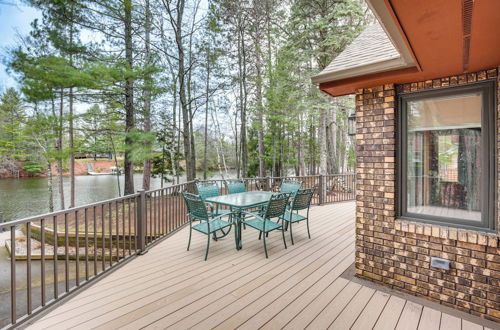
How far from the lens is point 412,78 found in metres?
2.39

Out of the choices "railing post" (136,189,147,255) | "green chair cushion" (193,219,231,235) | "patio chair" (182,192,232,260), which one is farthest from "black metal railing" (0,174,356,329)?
"green chair cushion" (193,219,231,235)

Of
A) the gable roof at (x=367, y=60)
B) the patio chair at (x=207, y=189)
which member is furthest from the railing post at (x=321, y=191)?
the gable roof at (x=367, y=60)

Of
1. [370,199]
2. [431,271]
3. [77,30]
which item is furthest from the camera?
[77,30]

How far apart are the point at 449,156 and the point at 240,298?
2610 mm

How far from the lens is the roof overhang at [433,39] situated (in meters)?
1.20

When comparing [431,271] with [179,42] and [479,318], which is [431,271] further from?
[179,42]

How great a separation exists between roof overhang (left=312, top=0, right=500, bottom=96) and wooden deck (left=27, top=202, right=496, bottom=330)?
7.36 feet

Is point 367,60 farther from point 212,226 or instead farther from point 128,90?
point 128,90

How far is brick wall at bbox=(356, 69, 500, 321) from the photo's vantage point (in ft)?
6.89

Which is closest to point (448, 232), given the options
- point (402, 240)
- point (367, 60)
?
point (402, 240)

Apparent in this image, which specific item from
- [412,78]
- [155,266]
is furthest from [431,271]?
[155,266]

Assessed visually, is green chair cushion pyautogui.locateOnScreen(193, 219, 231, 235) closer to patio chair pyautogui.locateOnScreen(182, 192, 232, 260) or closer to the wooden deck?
patio chair pyautogui.locateOnScreen(182, 192, 232, 260)

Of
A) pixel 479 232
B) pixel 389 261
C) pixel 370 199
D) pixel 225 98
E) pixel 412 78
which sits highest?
pixel 225 98

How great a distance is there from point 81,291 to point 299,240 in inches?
124
